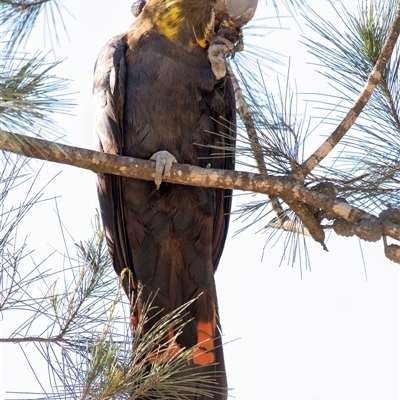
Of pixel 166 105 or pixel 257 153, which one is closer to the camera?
pixel 257 153

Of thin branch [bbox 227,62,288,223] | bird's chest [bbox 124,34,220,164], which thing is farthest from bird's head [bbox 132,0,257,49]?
thin branch [bbox 227,62,288,223]

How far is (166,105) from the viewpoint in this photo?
3299 mm

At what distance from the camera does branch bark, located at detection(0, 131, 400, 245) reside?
2.32m

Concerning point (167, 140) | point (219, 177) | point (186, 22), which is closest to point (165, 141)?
point (167, 140)

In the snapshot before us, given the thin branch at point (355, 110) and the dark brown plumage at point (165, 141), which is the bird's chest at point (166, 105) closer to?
the dark brown plumage at point (165, 141)

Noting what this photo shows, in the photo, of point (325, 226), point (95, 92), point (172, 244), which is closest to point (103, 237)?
point (172, 244)

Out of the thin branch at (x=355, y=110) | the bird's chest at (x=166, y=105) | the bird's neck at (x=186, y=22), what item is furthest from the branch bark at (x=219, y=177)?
the bird's neck at (x=186, y=22)

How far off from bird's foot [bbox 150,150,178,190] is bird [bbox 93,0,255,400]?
18 cm

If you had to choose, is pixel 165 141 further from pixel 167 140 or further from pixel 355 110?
pixel 355 110

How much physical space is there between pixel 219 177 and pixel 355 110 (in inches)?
19.7

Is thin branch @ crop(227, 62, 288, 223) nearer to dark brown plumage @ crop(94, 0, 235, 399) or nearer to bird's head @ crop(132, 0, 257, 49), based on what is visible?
dark brown plumage @ crop(94, 0, 235, 399)

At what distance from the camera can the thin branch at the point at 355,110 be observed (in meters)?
2.32

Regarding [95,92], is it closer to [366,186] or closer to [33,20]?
[33,20]

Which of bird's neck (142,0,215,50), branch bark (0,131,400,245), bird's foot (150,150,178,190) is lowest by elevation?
branch bark (0,131,400,245)
